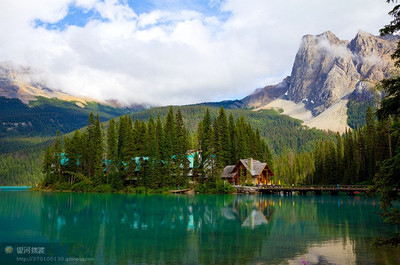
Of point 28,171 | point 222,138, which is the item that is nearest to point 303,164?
point 222,138

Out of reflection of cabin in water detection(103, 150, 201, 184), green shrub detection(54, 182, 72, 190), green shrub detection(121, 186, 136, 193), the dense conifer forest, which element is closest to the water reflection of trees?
green shrub detection(121, 186, 136, 193)

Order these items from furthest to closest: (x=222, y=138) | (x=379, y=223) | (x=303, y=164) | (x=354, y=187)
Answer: (x=303, y=164) < (x=222, y=138) < (x=354, y=187) < (x=379, y=223)

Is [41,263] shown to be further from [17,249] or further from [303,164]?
[303,164]

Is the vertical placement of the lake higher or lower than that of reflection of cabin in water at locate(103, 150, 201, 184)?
lower

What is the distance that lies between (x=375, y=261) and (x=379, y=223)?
1539 cm

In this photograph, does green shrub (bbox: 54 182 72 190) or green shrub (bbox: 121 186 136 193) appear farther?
green shrub (bbox: 54 182 72 190)

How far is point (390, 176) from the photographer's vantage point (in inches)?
496

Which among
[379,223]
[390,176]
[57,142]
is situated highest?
[57,142]

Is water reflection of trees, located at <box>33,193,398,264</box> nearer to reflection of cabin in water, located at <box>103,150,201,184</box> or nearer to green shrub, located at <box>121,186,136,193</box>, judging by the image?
green shrub, located at <box>121,186,136,193</box>

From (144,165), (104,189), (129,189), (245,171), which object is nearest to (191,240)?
(129,189)

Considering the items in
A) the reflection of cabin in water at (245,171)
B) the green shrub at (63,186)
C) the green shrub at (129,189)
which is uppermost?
the reflection of cabin in water at (245,171)

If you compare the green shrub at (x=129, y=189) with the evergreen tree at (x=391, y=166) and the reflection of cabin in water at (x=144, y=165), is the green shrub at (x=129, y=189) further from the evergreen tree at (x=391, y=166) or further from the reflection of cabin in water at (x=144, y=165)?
the evergreen tree at (x=391, y=166)

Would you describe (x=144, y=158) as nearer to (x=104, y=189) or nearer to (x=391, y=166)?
(x=104, y=189)

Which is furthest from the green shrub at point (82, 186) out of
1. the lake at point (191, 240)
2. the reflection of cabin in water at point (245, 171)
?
the lake at point (191, 240)
